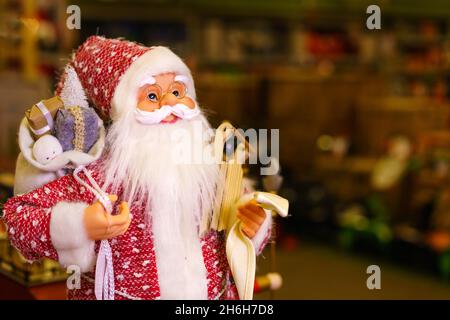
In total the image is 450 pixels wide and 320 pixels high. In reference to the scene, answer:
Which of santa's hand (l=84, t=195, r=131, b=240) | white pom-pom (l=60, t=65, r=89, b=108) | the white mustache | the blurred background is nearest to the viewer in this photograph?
santa's hand (l=84, t=195, r=131, b=240)

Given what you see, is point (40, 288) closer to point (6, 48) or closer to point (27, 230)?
point (27, 230)

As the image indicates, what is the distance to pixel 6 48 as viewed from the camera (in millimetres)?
3518

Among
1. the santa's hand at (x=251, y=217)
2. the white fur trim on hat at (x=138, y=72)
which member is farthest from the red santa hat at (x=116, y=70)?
the santa's hand at (x=251, y=217)

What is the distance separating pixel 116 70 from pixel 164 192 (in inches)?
10.0

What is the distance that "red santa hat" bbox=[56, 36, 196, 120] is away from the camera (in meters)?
1.19

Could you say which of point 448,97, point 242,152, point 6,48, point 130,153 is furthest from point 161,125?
point 448,97

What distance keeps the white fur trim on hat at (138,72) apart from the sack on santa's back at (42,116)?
0.12 metres

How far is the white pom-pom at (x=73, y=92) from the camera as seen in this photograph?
1273 mm

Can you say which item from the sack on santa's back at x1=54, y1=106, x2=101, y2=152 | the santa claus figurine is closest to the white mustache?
the santa claus figurine

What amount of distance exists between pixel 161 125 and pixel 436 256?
2185mm

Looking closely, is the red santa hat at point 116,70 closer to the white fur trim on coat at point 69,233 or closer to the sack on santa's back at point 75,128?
the sack on santa's back at point 75,128

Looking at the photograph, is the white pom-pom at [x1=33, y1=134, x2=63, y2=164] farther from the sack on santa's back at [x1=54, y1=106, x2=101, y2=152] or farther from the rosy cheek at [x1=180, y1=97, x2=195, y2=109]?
the rosy cheek at [x1=180, y1=97, x2=195, y2=109]

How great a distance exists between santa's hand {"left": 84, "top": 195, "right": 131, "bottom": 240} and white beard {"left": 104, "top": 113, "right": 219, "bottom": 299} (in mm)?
81

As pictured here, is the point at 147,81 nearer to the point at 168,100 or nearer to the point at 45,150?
the point at 168,100
